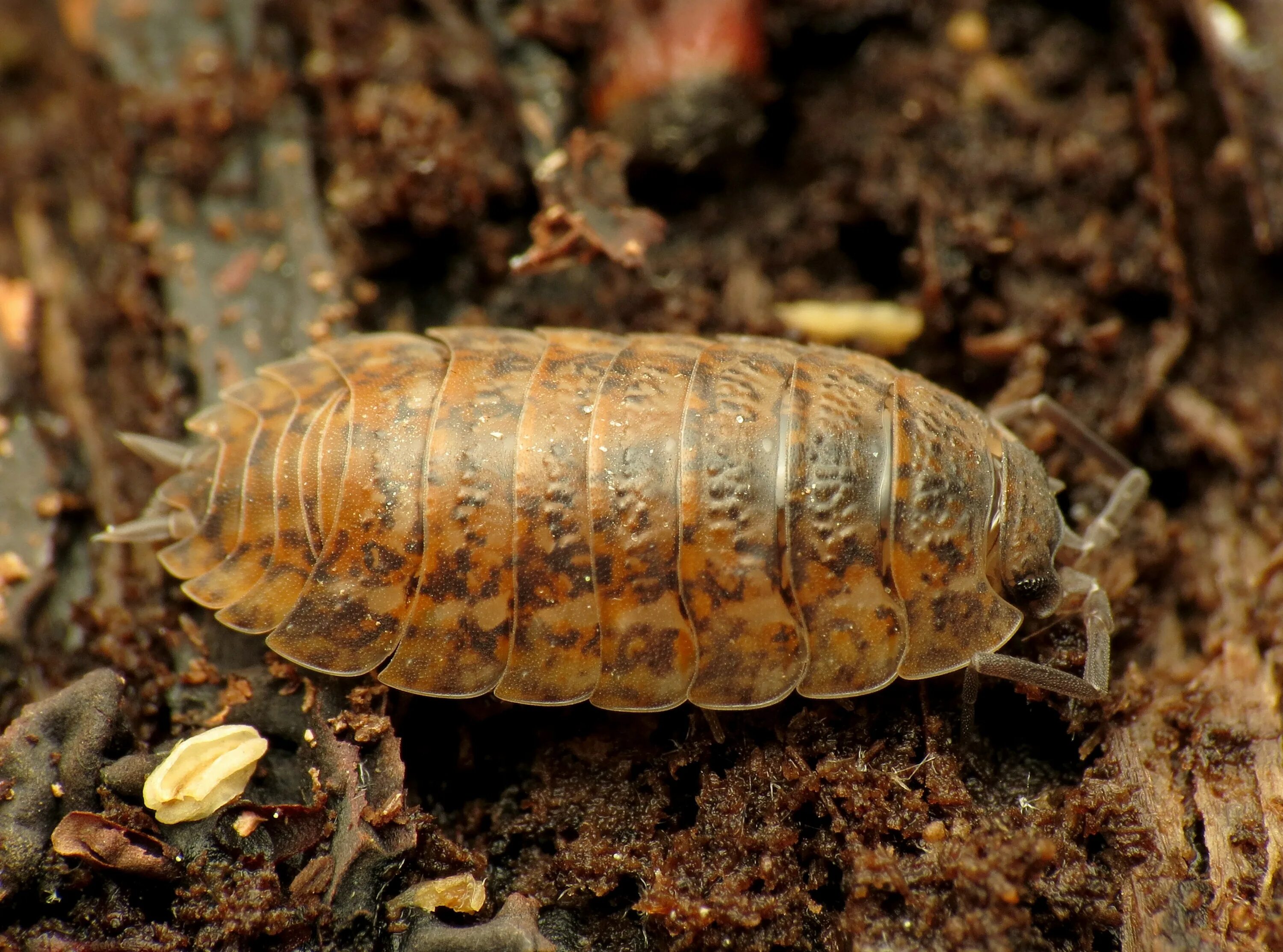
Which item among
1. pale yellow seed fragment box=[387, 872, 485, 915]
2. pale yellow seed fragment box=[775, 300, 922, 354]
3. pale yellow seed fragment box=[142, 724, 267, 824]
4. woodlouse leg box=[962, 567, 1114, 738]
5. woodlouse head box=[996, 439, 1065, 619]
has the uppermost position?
pale yellow seed fragment box=[775, 300, 922, 354]

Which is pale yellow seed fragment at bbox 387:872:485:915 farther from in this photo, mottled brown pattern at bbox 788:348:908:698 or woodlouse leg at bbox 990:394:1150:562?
woodlouse leg at bbox 990:394:1150:562

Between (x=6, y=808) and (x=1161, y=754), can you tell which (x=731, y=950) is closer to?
(x=1161, y=754)

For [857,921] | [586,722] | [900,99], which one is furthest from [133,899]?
[900,99]

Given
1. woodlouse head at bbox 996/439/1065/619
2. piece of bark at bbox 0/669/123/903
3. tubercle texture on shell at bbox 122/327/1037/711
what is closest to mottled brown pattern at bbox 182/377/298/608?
tubercle texture on shell at bbox 122/327/1037/711

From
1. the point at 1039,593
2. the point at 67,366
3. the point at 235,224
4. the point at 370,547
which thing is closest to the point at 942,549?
the point at 1039,593

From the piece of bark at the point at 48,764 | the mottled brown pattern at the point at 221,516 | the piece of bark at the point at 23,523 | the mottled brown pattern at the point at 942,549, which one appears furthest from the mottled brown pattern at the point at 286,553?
the mottled brown pattern at the point at 942,549

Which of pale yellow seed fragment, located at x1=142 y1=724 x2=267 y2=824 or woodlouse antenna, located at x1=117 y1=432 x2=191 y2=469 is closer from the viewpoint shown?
pale yellow seed fragment, located at x1=142 y1=724 x2=267 y2=824
